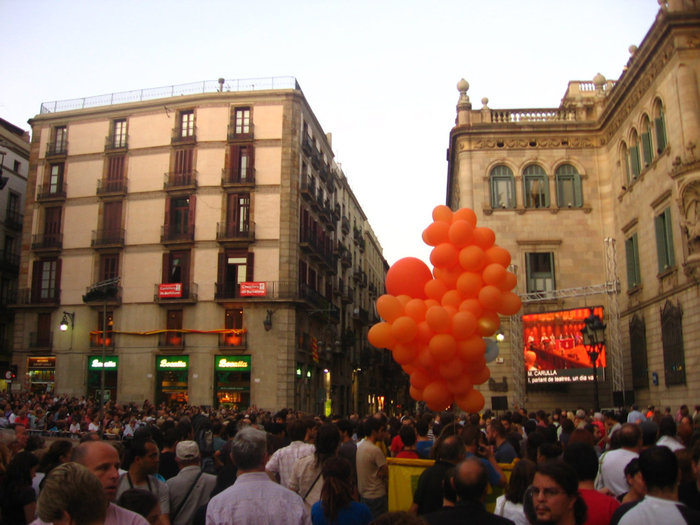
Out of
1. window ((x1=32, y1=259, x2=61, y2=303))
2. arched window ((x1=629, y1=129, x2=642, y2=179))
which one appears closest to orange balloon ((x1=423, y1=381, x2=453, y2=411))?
arched window ((x1=629, y1=129, x2=642, y2=179))

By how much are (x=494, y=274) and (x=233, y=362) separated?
85.0 ft

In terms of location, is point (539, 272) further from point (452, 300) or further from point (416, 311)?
point (416, 311)

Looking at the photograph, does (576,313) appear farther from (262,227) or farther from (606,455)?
(606,455)

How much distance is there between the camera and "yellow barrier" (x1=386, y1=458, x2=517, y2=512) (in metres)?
7.48

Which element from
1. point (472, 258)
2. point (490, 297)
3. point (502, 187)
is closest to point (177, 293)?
point (502, 187)

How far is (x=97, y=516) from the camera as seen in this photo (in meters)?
3.29

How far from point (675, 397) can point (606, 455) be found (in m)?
18.1

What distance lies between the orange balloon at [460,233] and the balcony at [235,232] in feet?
82.9

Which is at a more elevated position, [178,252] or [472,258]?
[178,252]

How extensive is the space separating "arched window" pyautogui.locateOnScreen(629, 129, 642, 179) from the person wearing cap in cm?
2380

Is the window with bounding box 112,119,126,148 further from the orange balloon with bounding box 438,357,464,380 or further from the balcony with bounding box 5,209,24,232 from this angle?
the orange balloon with bounding box 438,357,464,380

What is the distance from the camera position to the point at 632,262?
27.1 metres

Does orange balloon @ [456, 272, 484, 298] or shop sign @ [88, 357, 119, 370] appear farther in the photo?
shop sign @ [88, 357, 119, 370]

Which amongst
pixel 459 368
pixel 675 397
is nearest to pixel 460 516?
pixel 459 368
